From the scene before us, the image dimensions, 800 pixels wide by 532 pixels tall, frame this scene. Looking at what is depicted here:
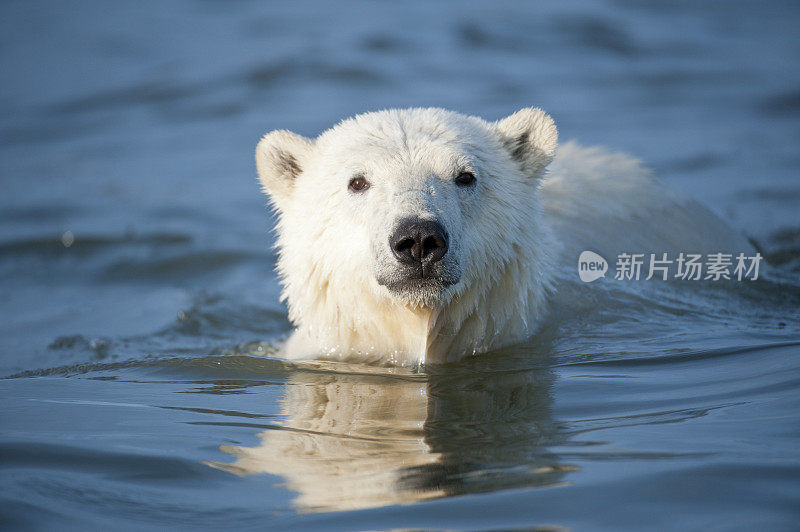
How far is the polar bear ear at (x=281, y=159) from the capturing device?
17.2ft

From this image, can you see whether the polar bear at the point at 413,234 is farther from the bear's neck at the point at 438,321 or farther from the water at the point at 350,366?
the water at the point at 350,366

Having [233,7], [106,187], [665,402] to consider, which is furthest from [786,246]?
[233,7]

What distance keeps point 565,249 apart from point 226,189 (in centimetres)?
600

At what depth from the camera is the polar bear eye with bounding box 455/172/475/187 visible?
4762 millimetres

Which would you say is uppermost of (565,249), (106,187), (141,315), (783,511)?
(106,187)

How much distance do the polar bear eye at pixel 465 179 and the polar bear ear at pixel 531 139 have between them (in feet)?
1.72

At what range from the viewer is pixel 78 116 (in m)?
14.7

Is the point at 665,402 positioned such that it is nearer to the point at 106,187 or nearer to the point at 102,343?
the point at 102,343

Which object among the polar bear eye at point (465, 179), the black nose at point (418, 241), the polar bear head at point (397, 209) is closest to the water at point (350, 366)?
the polar bear head at point (397, 209)
